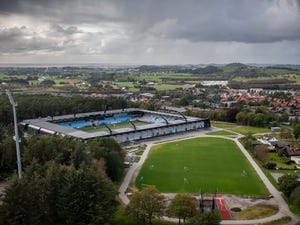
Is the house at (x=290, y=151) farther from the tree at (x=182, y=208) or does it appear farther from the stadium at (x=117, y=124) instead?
the tree at (x=182, y=208)

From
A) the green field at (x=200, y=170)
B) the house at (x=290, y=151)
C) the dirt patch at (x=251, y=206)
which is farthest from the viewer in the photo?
the house at (x=290, y=151)

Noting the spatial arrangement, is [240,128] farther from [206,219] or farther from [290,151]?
[206,219]

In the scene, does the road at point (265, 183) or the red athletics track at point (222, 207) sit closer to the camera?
the road at point (265, 183)

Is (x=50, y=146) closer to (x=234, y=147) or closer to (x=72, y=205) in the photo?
(x=72, y=205)

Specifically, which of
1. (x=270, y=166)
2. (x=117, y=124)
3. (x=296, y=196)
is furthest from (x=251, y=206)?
(x=117, y=124)

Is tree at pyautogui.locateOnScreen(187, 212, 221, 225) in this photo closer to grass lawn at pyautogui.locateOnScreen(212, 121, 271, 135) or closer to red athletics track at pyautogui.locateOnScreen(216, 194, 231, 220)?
red athletics track at pyautogui.locateOnScreen(216, 194, 231, 220)

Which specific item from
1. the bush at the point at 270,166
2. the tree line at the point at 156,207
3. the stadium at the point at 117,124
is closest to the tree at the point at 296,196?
the tree line at the point at 156,207

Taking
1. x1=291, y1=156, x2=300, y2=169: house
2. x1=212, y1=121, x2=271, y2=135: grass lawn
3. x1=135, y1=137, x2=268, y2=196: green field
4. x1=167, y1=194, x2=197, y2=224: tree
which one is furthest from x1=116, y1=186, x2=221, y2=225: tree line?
x1=212, y1=121, x2=271, y2=135: grass lawn
